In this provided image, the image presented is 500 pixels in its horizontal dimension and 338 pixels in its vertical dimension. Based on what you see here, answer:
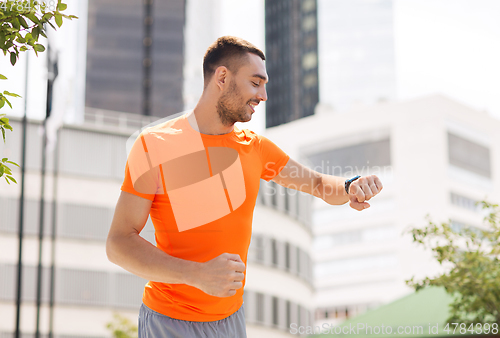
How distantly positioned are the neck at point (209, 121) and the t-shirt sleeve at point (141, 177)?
0.86 feet

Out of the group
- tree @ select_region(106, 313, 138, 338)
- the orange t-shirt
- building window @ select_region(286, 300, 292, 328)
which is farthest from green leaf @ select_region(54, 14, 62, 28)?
building window @ select_region(286, 300, 292, 328)

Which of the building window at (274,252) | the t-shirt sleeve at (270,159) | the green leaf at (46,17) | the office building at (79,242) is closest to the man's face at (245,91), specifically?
the t-shirt sleeve at (270,159)

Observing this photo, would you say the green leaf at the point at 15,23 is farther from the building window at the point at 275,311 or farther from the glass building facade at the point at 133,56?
the glass building facade at the point at 133,56

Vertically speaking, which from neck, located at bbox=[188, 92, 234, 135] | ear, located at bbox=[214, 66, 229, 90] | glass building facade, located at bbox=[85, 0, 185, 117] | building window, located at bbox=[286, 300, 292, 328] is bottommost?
building window, located at bbox=[286, 300, 292, 328]

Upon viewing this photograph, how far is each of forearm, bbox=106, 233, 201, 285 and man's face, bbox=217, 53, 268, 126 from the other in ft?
1.93

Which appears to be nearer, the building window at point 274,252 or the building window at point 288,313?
the building window at point 274,252

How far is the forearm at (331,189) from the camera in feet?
7.94

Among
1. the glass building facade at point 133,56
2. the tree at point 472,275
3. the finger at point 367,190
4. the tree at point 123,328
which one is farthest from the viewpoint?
the glass building facade at point 133,56

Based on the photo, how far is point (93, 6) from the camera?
313 ft

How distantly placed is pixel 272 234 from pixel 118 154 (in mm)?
9800

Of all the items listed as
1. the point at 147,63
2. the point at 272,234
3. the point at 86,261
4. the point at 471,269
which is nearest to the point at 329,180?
the point at 471,269

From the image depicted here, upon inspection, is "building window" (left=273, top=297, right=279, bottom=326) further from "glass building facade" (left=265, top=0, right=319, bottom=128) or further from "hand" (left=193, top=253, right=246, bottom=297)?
"glass building facade" (left=265, top=0, right=319, bottom=128)

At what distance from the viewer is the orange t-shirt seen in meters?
2.08

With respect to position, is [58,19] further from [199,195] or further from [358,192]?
[358,192]
